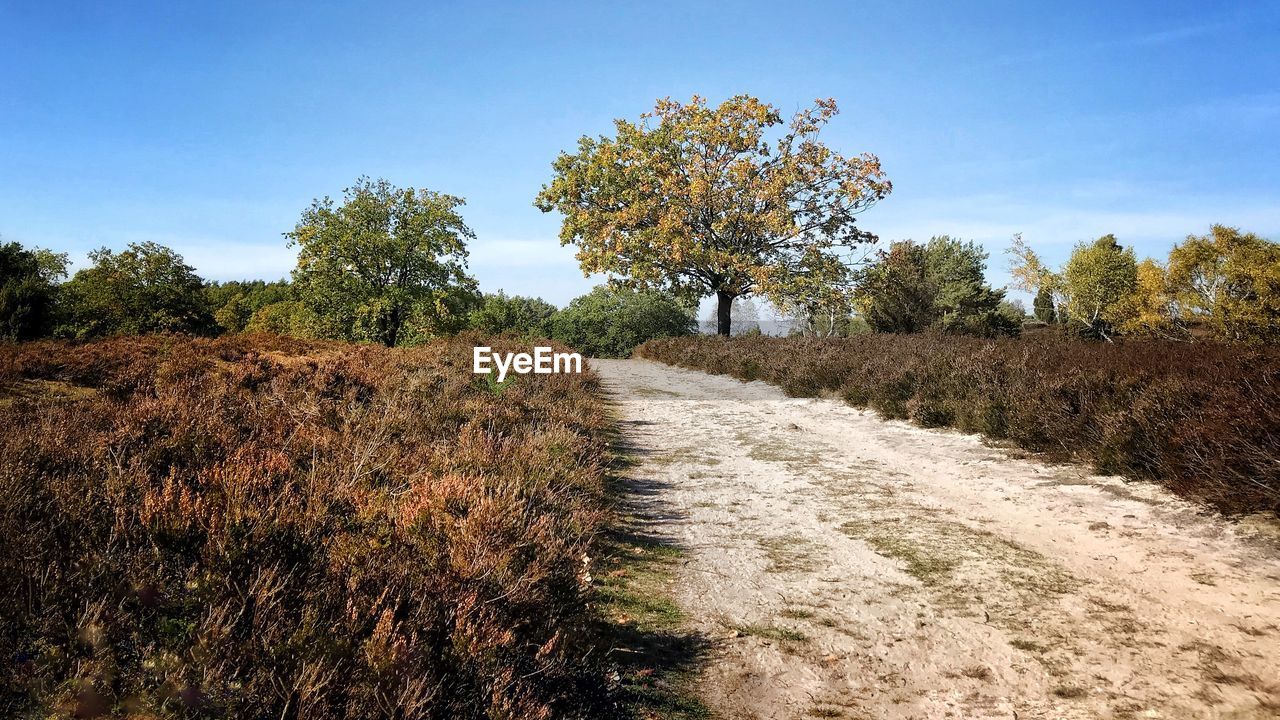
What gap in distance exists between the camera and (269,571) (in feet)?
8.30

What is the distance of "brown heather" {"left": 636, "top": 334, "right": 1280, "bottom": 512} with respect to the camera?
5.01 m

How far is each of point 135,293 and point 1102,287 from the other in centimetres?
6116

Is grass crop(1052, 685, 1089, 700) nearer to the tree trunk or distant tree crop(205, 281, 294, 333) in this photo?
the tree trunk

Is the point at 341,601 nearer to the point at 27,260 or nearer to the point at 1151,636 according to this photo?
the point at 1151,636

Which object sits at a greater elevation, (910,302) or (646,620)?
(910,302)

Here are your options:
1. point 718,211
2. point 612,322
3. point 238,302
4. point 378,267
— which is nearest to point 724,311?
point 718,211

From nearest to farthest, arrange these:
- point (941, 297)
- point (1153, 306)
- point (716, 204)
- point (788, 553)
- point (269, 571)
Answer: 1. point (269, 571)
2. point (788, 553)
3. point (716, 204)
4. point (1153, 306)
5. point (941, 297)

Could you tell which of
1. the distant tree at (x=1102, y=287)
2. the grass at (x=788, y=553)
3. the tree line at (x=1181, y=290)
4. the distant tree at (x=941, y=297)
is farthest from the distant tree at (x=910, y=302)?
the grass at (x=788, y=553)

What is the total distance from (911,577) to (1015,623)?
0.79 metres

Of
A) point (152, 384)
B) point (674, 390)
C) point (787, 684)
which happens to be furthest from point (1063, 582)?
point (674, 390)

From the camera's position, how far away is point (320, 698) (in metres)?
2.02

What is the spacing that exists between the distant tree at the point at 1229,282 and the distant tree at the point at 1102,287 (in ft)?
Result: 18.2

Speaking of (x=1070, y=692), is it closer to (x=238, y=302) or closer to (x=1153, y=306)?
(x=1153, y=306)

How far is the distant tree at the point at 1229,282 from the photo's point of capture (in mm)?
30344
